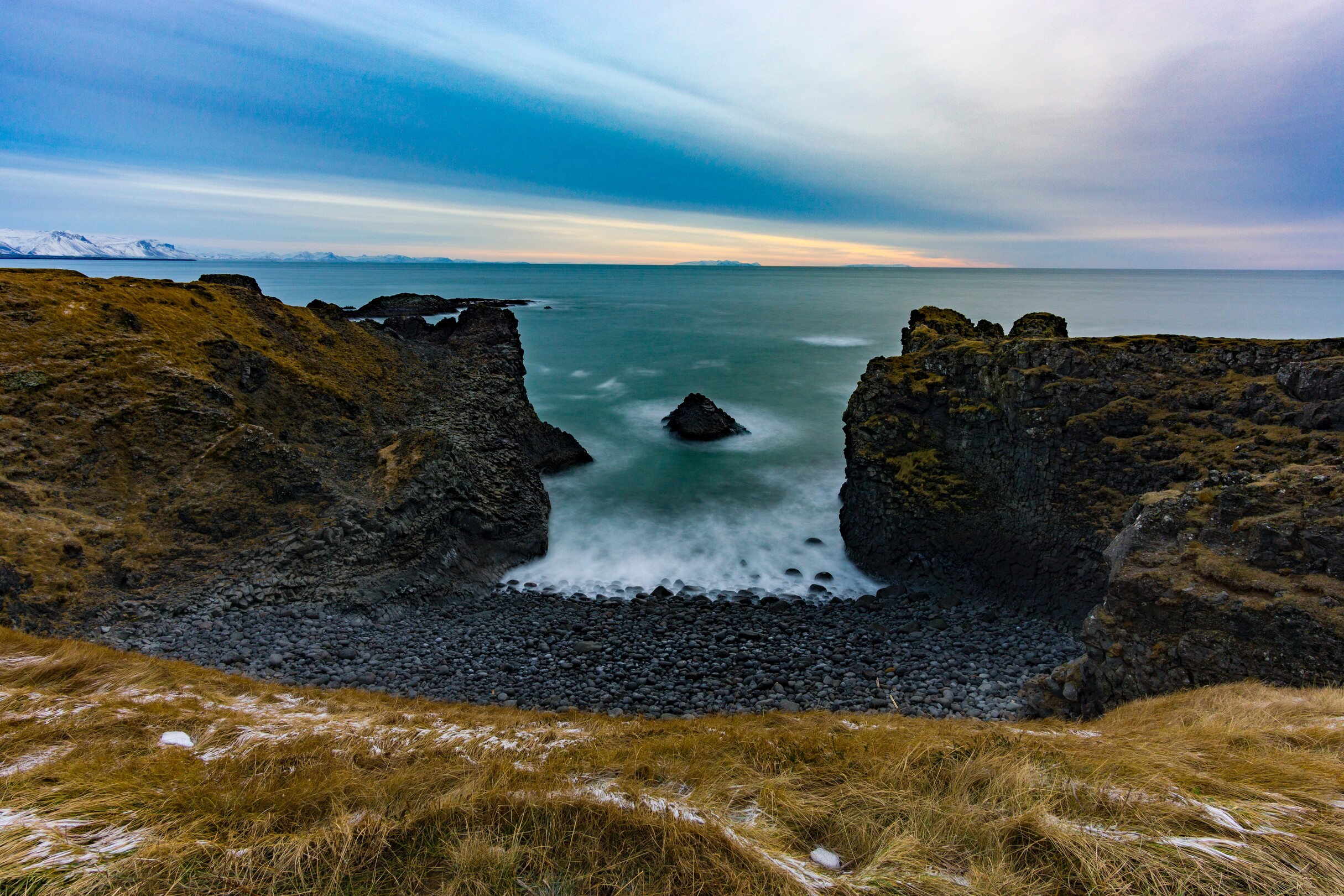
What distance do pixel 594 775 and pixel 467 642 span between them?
10061 millimetres

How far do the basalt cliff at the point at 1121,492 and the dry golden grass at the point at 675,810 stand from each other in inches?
109

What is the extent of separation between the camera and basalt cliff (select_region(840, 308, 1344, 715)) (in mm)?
8648

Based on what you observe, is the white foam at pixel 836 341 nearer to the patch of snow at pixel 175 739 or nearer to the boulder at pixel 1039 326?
the boulder at pixel 1039 326

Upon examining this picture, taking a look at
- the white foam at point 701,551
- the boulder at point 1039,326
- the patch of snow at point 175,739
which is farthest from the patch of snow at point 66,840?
the boulder at point 1039,326

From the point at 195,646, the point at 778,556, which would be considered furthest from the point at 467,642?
the point at 778,556

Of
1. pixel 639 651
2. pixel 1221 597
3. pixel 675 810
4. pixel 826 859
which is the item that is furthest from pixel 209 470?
pixel 1221 597

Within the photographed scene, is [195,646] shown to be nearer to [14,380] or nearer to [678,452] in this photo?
[14,380]

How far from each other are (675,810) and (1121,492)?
15.8 metres

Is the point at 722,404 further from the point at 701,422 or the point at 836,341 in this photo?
the point at 836,341

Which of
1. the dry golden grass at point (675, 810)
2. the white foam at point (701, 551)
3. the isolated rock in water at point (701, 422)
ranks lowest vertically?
the white foam at point (701, 551)

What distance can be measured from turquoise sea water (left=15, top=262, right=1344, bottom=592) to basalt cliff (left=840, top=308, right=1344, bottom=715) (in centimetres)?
416

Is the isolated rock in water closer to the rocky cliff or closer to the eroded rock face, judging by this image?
the rocky cliff

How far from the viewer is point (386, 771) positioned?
5523 mm

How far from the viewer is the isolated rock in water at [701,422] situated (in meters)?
32.6
